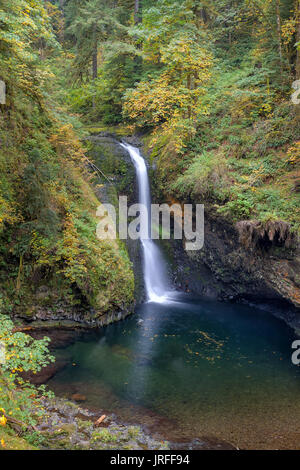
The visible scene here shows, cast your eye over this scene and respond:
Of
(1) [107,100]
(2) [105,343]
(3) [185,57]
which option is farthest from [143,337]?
(1) [107,100]

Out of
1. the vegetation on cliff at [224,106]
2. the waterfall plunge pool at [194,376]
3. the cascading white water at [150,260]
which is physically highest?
the vegetation on cliff at [224,106]

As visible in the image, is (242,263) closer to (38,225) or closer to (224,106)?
(38,225)

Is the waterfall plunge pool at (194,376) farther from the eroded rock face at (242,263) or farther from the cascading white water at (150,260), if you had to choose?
the cascading white water at (150,260)

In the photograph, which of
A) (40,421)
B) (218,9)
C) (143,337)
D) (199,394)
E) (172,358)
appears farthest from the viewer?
(218,9)

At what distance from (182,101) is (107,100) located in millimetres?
7367

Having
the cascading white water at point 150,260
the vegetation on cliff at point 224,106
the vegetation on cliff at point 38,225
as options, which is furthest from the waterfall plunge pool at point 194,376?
the vegetation on cliff at point 224,106

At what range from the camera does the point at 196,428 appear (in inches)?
210

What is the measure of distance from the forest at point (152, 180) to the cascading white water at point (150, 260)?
0.40 meters

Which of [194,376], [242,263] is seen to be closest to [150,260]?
[242,263]

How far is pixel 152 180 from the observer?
1380cm

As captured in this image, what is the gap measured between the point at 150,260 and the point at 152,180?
348cm

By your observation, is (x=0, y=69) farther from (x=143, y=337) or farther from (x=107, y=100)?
(x=107, y=100)

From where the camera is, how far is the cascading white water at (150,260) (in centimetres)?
1243

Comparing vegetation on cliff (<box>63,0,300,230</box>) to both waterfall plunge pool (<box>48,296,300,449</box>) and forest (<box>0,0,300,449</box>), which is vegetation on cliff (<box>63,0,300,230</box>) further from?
waterfall plunge pool (<box>48,296,300,449</box>)
